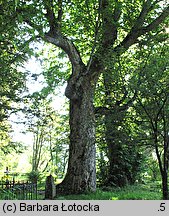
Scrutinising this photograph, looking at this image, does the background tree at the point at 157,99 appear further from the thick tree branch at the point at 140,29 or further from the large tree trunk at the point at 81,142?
the large tree trunk at the point at 81,142

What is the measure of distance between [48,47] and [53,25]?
6457 millimetres

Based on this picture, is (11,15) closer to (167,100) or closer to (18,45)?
(18,45)

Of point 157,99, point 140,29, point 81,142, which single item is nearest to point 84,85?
point 81,142

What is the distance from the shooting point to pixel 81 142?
955 cm

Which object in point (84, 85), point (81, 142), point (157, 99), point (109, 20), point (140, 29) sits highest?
point (140, 29)

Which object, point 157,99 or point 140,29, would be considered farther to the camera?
point 140,29

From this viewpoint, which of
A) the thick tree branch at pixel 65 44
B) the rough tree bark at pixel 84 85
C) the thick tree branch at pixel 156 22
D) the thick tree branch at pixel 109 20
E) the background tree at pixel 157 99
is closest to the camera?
the background tree at pixel 157 99

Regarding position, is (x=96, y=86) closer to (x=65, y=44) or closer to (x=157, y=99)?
(x=65, y=44)

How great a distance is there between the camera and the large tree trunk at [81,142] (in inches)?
363

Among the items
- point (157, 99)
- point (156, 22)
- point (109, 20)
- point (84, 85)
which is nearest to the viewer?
point (157, 99)

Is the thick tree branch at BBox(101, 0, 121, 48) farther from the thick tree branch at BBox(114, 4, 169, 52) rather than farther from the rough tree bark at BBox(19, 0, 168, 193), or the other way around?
the thick tree branch at BBox(114, 4, 169, 52)

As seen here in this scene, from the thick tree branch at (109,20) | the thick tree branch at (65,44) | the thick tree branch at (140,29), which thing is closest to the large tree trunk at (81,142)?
the thick tree branch at (65,44)

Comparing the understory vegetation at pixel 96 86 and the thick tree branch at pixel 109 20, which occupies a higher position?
the thick tree branch at pixel 109 20

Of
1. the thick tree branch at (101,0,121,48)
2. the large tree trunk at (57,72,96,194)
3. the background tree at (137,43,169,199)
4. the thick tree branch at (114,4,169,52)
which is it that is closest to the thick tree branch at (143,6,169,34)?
the thick tree branch at (114,4,169,52)
